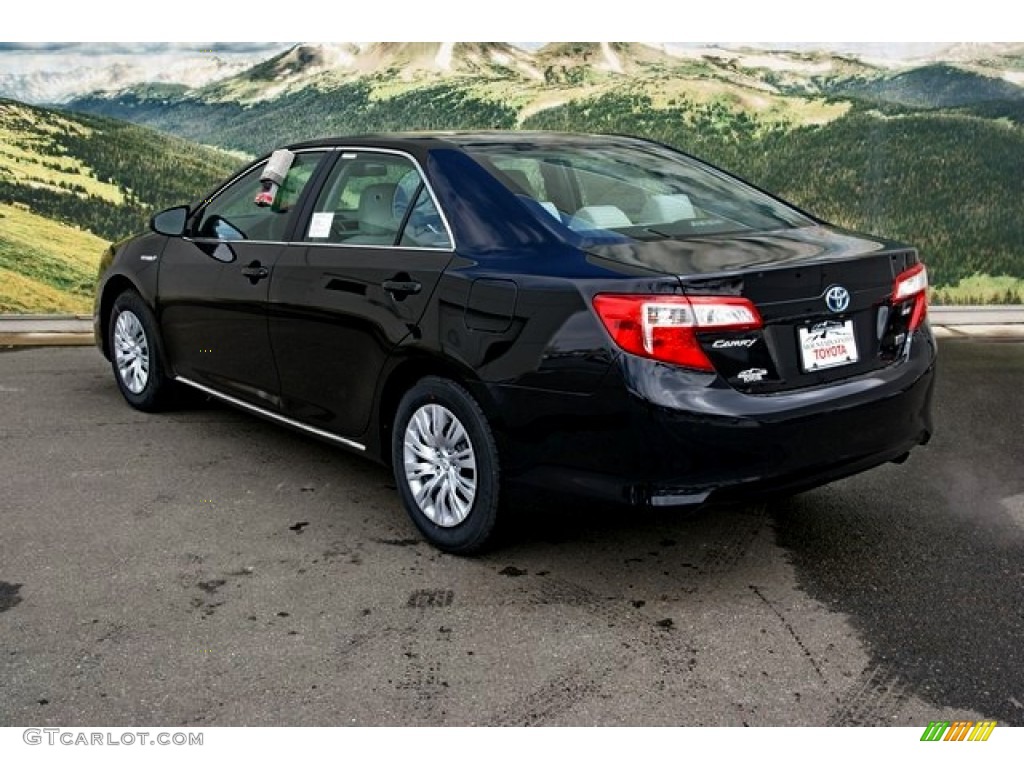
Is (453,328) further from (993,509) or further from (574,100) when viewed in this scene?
(574,100)

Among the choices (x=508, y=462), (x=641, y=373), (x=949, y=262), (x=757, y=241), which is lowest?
(x=949, y=262)

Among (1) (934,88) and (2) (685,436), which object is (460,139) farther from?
(1) (934,88)

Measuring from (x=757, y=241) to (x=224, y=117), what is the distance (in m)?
8.26

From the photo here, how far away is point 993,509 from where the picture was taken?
4812 millimetres

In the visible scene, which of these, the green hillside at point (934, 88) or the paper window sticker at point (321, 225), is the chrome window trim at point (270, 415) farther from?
the green hillside at point (934, 88)

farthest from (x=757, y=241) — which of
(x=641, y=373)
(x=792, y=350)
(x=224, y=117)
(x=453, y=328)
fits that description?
(x=224, y=117)

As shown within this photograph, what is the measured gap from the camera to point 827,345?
3822 millimetres

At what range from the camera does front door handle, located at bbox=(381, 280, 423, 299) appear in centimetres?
427

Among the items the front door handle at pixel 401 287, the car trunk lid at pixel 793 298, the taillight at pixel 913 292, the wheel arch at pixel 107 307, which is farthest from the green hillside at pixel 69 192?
the taillight at pixel 913 292

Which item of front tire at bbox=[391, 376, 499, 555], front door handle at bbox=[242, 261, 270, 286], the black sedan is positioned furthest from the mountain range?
front tire at bbox=[391, 376, 499, 555]

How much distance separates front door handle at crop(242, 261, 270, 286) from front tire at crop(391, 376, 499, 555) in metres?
1.12

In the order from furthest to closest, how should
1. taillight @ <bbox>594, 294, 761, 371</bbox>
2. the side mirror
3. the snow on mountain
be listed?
1. the snow on mountain
2. the side mirror
3. taillight @ <bbox>594, 294, 761, 371</bbox>

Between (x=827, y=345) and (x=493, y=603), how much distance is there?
4.53ft

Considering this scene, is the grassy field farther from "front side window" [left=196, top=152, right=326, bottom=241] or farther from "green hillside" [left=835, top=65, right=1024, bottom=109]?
"green hillside" [left=835, top=65, right=1024, bottom=109]
